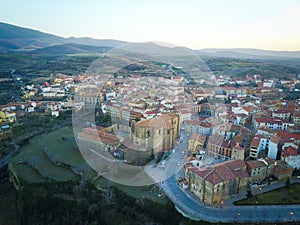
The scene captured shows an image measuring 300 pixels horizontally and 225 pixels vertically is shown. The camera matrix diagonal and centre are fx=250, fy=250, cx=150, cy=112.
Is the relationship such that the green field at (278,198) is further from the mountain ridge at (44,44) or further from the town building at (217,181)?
the mountain ridge at (44,44)

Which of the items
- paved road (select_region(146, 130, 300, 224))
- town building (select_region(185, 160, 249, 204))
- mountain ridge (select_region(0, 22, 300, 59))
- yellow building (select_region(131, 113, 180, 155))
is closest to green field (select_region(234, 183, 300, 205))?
paved road (select_region(146, 130, 300, 224))

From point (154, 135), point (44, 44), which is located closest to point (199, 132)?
point (154, 135)

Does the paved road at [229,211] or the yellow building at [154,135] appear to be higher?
the yellow building at [154,135]

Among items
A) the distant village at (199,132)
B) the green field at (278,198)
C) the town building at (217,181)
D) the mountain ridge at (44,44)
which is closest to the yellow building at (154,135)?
the distant village at (199,132)

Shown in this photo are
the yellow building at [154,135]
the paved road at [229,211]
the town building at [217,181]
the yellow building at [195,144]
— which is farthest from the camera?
the yellow building at [195,144]

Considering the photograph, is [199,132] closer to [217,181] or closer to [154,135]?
[154,135]

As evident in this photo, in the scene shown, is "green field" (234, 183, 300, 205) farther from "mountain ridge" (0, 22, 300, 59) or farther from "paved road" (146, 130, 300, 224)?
"mountain ridge" (0, 22, 300, 59)

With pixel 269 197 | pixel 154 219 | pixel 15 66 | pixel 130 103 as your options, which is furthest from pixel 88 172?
pixel 15 66
